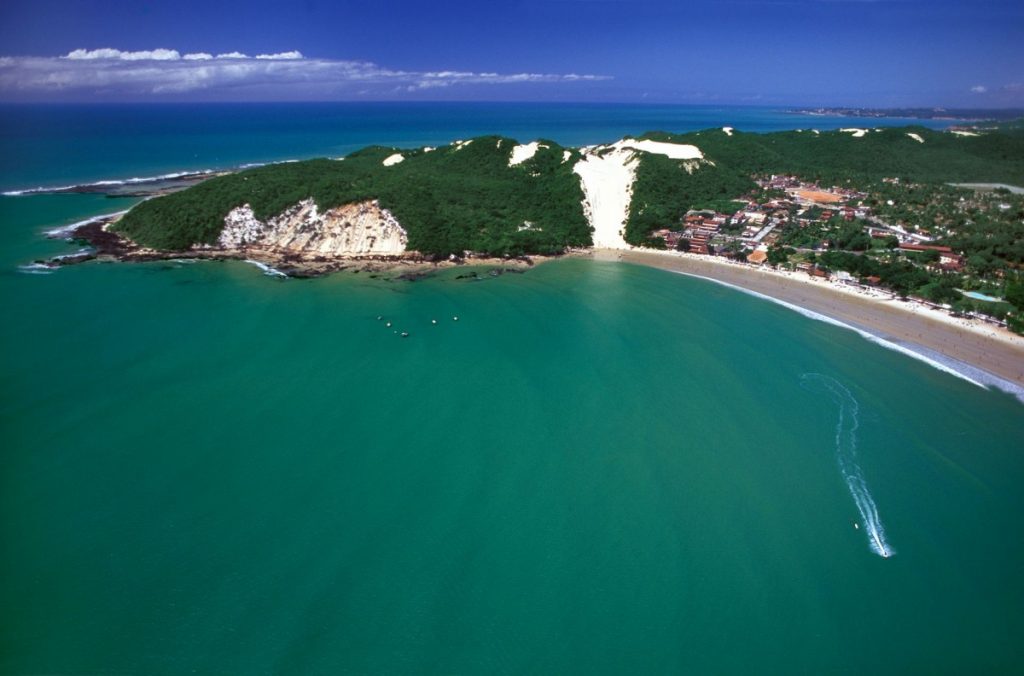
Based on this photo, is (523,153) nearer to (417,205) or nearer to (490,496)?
(417,205)

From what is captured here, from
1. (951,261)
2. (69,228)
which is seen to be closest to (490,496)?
(951,261)

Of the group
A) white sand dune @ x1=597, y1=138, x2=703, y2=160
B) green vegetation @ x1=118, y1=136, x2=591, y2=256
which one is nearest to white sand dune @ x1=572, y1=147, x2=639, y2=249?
green vegetation @ x1=118, y1=136, x2=591, y2=256

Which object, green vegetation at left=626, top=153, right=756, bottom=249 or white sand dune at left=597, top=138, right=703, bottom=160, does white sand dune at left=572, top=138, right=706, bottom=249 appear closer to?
white sand dune at left=597, top=138, right=703, bottom=160

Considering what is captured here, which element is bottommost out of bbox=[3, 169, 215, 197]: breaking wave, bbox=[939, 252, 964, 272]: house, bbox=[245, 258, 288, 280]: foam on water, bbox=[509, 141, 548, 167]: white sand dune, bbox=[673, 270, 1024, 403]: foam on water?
bbox=[673, 270, 1024, 403]: foam on water

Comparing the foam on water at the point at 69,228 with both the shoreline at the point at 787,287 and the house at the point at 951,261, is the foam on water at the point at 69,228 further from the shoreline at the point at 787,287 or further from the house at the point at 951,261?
the house at the point at 951,261

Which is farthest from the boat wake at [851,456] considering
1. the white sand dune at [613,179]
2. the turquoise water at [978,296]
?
the white sand dune at [613,179]

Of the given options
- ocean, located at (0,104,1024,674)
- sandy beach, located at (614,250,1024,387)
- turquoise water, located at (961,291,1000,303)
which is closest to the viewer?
ocean, located at (0,104,1024,674)

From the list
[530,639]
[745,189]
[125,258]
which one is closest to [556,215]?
[745,189]
